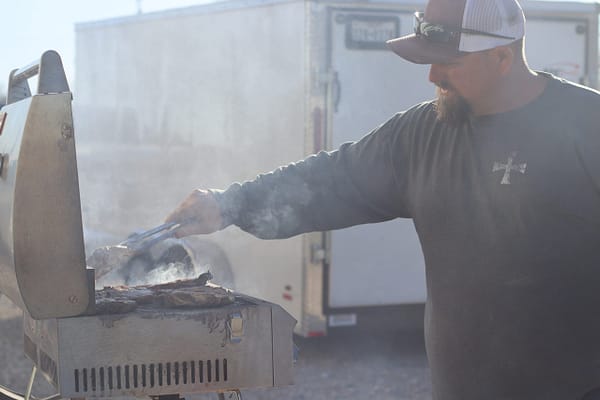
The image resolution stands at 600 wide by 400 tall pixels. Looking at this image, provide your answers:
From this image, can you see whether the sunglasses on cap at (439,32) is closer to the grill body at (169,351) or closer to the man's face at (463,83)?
the man's face at (463,83)

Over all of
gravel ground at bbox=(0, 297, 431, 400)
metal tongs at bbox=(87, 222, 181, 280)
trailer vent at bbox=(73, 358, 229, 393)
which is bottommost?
gravel ground at bbox=(0, 297, 431, 400)

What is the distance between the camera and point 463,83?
2.62 metres

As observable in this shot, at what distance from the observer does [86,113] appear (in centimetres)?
941

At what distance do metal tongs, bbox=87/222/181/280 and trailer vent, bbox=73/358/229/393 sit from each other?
1.80 ft

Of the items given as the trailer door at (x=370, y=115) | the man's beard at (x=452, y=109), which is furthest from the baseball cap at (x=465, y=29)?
the trailer door at (x=370, y=115)

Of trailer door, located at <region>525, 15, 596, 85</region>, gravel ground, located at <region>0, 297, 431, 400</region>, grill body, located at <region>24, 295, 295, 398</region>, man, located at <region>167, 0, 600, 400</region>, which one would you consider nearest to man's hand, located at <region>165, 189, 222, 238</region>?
man, located at <region>167, 0, 600, 400</region>

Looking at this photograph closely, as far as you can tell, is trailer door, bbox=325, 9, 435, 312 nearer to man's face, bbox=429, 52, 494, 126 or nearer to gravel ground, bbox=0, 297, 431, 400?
gravel ground, bbox=0, 297, 431, 400

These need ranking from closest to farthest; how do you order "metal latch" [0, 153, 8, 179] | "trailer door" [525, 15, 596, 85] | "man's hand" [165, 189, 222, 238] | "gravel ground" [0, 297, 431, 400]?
"metal latch" [0, 153, 8, 179] < "man's hand" [165, 189, 222, 238] < "gravel ground" [0, 297, 431, 400] < "trailer door" [525, 15, 596, 85]

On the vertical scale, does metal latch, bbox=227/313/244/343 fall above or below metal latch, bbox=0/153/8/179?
below

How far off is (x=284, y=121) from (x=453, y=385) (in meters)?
4.27

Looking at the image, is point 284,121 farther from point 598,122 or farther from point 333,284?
point 598,122

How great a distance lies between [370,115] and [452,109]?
4050 millimetres

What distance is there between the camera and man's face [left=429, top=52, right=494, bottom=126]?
259cm

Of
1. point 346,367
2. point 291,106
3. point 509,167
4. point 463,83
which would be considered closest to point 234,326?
point 509,167
